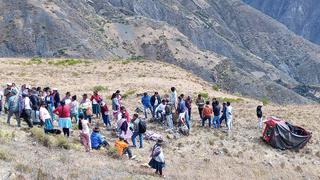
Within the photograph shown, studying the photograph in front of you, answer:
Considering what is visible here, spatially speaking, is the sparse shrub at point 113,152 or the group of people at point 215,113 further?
the group of people at point 215,113

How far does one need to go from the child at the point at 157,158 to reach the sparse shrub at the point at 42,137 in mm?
3769

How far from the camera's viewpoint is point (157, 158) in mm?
20125

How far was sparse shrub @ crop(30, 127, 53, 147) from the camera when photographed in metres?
20.8

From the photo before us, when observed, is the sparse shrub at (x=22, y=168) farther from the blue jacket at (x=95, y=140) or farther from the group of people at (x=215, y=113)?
the group of people at (x=215, y=113)

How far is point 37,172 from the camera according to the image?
51.5ft

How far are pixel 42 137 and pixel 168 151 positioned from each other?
264 inches

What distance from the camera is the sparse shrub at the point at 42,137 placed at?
68.1 ft

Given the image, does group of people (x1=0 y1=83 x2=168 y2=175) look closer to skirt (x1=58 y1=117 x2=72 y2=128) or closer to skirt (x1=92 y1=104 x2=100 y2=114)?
skirt (x1=58 y1=117 x2=72 y2=128)

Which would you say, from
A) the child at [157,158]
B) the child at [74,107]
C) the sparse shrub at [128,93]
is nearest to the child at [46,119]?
the child at [74,107]

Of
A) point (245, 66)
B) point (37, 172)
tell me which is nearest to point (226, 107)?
point (37, 172)

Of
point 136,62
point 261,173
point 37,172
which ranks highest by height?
point 136,62

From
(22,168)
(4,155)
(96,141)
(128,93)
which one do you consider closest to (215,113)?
(96,141)

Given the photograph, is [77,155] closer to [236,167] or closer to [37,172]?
[37,172]

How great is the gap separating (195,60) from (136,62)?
79457mm
